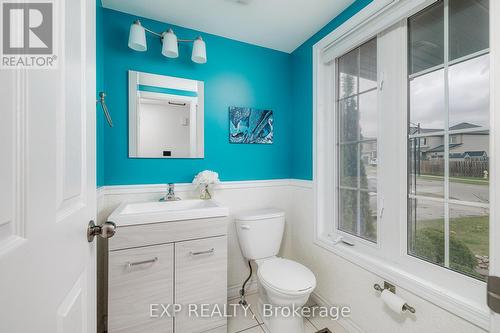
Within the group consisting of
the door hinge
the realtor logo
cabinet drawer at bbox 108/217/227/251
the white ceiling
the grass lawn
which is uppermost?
the white ceiling

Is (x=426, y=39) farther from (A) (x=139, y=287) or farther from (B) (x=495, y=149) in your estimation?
(A) (x=139, y=287)

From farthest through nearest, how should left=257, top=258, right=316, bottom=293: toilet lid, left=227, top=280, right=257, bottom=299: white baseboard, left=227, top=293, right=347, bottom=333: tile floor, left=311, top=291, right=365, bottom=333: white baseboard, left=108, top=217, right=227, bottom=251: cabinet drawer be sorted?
left=227, top=280, right=257, bottom=299: white baseboard, left=227, top=293, right=347, bottom=333: tile floor, left=311, top=291, right=365, bottom=333: white baseboard, left=257, top=258, right=316, bottom=293: toilet lid, left=108, top=217, right=227, bottom=251: cabinet drawer

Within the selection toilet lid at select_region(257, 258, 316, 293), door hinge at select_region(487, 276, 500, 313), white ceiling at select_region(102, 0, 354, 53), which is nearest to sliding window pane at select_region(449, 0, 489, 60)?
white ceiling at select_region(102, 0, 354, 53)

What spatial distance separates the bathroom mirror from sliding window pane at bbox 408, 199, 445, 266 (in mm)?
1585

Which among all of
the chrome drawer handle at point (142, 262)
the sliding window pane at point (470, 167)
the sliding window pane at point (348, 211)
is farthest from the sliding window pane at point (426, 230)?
the chrome drawer handle at point (142, 262)

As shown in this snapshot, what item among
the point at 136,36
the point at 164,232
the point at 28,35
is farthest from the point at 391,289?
the point at 136,36

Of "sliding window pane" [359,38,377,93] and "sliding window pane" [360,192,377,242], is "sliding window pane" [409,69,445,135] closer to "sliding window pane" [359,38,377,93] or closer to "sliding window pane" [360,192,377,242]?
"sliding window pane" [359,38,377,93]

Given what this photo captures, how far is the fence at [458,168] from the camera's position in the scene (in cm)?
99

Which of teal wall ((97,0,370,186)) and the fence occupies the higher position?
teal wall ((97,0,370,186))

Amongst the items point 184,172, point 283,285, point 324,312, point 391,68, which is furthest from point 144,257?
point 391,68

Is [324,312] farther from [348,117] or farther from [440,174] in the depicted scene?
[348,117]

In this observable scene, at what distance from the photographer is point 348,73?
171cm

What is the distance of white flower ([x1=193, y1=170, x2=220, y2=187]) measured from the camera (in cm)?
174

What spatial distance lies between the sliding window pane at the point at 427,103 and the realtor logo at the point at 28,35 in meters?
1.62
